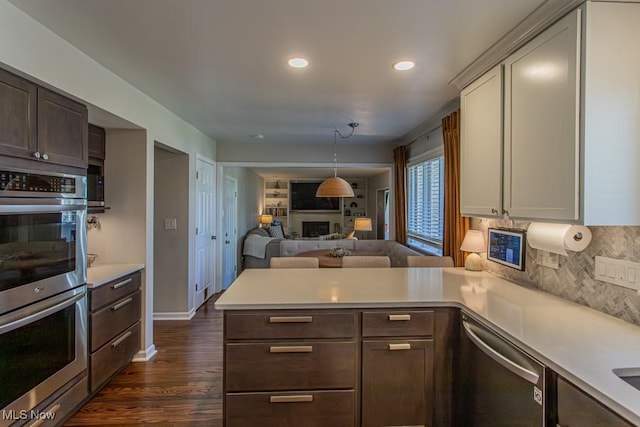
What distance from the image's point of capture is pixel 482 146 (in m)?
2.26

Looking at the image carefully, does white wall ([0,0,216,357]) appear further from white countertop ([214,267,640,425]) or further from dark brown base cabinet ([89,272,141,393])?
white countertop ([214,267,640,425])

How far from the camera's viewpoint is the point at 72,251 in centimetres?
222

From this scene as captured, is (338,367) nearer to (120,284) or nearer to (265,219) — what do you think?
(120,284)

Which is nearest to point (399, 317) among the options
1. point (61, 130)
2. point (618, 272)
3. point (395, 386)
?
point (395, 386)

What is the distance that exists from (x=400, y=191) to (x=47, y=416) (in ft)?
14.9

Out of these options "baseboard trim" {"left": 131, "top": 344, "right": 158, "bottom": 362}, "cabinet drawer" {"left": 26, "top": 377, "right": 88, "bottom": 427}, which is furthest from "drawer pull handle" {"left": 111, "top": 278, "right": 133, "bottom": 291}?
"baseboard trim" {"left": 131, "top": 344, "right": 158, "bottom": 362}

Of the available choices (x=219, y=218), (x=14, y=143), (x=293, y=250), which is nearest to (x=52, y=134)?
(x=14, y=143)

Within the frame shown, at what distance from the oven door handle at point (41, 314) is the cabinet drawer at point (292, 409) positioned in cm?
111

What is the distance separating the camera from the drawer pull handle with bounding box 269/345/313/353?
1.87 metres

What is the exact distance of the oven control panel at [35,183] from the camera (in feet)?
5.74

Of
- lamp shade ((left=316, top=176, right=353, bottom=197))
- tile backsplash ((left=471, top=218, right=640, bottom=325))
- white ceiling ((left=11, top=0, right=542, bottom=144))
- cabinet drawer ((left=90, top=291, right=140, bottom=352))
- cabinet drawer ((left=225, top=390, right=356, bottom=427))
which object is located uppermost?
white ceiling ((left=11, top=0, right=542, bottom=144))

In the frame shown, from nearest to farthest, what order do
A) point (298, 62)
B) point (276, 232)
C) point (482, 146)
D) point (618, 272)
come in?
point (618, 272), point (482, 146), point (298, 62), point (276, 232)

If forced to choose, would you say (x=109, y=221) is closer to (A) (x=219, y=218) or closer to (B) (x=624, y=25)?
(A) (x=219, y=218)

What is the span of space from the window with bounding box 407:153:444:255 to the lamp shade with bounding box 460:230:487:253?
1.25 m
